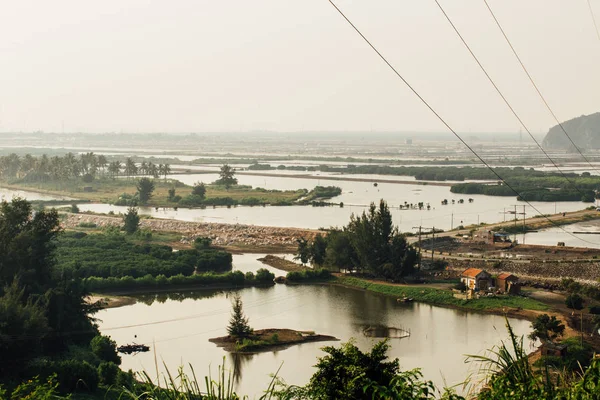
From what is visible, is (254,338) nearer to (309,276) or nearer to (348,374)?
(309,276)

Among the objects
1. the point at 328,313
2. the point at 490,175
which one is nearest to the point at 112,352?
the point at 328,313

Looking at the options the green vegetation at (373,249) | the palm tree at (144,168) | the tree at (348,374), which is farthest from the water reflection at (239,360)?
the palm tree at (144,168)

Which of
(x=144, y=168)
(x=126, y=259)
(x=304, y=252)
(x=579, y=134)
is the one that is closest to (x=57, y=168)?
(x=144, y=168)

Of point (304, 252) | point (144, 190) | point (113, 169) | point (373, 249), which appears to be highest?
point (113, 169)

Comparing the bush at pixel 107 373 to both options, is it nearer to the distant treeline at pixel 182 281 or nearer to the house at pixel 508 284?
the distant treeline at pixel 182 281

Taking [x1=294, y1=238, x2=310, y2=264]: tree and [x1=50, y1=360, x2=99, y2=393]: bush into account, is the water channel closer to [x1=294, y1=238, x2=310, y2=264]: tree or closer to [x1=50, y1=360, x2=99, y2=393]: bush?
[x1=50, y1=360, x2=99, y2=393]: bush

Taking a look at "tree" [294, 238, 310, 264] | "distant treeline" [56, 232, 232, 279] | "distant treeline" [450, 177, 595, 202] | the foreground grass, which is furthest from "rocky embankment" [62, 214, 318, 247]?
"distant treeline" [450, 177, 595, 202]

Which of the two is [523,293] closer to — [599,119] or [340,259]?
[340,259]
